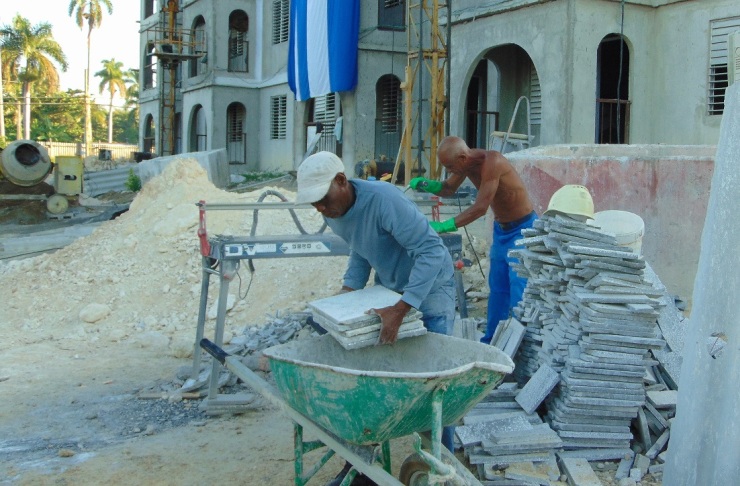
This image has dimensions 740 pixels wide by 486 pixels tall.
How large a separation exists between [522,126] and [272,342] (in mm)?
10947

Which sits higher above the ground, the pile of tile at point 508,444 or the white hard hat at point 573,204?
the white hard hat at point 573,204

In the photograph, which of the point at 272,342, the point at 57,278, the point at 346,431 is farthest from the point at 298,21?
the point at 346,431

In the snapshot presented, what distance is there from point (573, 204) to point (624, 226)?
2.18ft

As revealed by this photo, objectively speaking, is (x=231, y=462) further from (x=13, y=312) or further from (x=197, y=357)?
(x=13, y=312)

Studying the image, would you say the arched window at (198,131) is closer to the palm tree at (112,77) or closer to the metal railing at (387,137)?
the metal railing at (387,137)

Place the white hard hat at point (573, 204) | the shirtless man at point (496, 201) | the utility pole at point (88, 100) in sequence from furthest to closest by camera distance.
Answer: the utility pole at point (88, 100)
the shirtless man at point (496, 201)
the white hard hat at point (573, 204)

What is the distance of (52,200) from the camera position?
2008cm

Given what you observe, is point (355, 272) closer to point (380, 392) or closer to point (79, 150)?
point (380, 392)

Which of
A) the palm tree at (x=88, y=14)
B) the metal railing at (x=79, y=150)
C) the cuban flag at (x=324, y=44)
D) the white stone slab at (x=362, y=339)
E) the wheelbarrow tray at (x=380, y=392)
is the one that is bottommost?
the wheelbarrow tray at (x=380, y=392)

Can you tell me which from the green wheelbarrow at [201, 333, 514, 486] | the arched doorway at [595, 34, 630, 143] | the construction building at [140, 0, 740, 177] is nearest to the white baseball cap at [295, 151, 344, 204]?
the green wheelbarrow at [201, 333, 514, 486]

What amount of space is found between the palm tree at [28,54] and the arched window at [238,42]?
22.7 metres

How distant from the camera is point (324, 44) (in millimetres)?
20938

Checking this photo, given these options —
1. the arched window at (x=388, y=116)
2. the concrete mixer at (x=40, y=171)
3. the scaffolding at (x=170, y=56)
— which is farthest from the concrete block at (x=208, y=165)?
the scaffolding at (x=170, y=56)

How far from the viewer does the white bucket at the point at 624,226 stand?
6.08 meters
